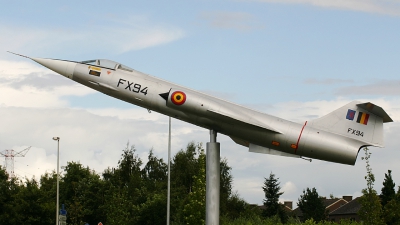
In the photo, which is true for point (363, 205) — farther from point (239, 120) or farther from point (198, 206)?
point (239, 120)

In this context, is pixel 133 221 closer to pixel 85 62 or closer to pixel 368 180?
pixel 368 180

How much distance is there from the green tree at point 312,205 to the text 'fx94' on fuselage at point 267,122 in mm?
50658

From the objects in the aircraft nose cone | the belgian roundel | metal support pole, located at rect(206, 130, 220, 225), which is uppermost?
the aircraft nose cone

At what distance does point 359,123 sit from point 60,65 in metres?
10.0

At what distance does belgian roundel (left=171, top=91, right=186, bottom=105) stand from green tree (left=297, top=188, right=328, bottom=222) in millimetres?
52109

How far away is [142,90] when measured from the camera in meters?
20.7

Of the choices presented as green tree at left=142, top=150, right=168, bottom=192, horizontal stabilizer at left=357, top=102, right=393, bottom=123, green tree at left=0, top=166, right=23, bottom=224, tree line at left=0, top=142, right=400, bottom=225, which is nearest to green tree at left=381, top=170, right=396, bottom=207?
tree line at left=0, top=142, right=400, bottom=225

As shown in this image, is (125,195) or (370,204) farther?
(125,195)

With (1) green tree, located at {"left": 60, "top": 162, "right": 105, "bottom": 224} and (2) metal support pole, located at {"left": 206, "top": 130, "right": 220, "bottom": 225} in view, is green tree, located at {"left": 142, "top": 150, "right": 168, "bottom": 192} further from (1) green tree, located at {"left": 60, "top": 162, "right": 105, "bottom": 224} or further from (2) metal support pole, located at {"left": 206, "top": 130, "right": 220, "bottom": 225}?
(2) metal support pole, located at {"left": 206, "top": 130, "right": 220, "bottom": 225}

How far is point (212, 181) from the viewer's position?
20.4 metres

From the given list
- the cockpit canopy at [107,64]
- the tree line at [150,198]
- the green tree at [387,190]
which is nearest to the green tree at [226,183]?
the tree line at [150,198]

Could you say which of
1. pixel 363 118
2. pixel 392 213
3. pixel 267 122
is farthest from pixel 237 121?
pixel 392 213

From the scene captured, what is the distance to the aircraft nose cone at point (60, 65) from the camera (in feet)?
71.6

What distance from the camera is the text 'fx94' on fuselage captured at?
20.0 metres
